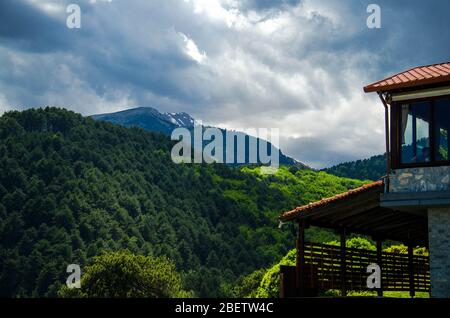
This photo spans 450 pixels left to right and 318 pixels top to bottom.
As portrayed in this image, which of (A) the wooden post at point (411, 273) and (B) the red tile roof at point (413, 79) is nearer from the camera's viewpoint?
(B) the red tile roof at point (413, 79)

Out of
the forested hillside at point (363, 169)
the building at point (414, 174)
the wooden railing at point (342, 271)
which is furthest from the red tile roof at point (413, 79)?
the forested hillside at point (363, 169)

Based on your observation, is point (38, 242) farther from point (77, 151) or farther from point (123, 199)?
point (77, 151)

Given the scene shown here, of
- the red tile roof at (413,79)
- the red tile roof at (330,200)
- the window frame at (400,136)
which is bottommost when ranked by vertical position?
the red tile roof at (330,200)

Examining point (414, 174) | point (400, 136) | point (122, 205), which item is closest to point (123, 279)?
point (400, 136)

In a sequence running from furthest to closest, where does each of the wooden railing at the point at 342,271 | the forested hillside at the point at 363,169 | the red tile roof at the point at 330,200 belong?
the forested hillside at the point at 363,169 < the wooden railing at the point at 342,271 < the red tile roof at the point at 330,200

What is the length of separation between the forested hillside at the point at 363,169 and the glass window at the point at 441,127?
4359 inches

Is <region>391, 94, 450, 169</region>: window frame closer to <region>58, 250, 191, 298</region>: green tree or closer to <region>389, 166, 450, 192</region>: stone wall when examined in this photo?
<region>389, 166, 450, 192</region>: stone wall

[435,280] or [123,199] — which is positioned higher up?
[123,199]

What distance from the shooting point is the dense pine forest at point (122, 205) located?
91.5 m

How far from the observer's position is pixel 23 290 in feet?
276

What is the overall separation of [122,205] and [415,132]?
9312 cm

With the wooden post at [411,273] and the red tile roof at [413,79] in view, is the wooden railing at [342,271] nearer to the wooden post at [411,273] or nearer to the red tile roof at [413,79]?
the wooden post at [411,273]
